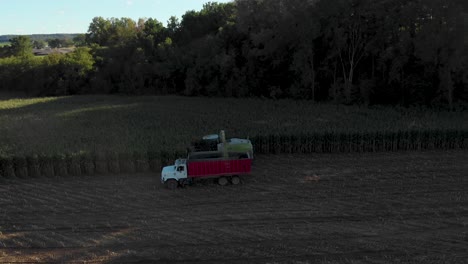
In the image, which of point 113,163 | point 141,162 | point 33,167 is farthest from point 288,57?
point 33,167

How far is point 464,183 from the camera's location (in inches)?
736

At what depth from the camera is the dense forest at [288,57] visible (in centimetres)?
3397

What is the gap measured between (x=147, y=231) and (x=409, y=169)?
12.9 m

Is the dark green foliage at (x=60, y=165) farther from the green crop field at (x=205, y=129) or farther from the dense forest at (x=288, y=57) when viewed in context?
the dense forest at (x=288, y=57)

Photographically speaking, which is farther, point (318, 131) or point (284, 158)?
point (318, 131)

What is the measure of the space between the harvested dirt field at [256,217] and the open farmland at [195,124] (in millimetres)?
2898

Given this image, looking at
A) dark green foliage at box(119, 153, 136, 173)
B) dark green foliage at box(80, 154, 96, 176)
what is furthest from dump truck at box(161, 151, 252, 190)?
dark green foliage at box(80, 154, 96, 176)

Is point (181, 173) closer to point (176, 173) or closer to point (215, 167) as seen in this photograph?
point (176, 173)

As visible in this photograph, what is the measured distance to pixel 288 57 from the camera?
142 ft

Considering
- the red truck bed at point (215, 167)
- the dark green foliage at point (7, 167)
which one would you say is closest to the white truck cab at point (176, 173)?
the red truck bed at point (215, 167)

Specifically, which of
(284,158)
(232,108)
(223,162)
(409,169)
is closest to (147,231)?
(223,162)

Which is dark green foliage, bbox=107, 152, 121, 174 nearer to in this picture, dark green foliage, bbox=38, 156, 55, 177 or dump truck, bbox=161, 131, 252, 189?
→ dark green foliage, bbox=38, 156, 55, 177

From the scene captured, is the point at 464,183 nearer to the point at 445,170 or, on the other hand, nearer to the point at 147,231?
the point at 445,170

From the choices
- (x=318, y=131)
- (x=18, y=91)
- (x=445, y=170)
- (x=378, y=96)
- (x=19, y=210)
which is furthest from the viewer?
(x=18, y=91)
